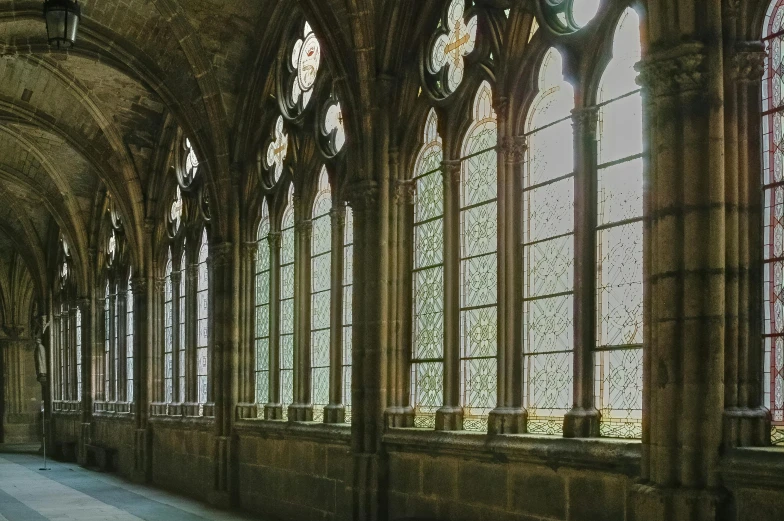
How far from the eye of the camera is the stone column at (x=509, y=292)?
9891 millimetres

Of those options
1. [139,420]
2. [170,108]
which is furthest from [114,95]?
[139,420]

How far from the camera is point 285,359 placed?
609 inches

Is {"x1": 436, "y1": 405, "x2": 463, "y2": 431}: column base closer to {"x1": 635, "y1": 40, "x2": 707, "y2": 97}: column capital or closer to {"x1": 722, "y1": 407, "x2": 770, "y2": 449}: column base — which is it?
{"x1": 722, "y1": 407, "x2": 770, "y2": 449}: column base

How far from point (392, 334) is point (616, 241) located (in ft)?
12.9

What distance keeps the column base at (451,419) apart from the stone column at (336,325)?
2.75 meters

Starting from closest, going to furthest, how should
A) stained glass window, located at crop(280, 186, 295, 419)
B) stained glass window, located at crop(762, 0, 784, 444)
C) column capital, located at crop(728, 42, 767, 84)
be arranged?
stained glass window, located at crop(762, 0, 784, 444) → column capital, located at crop(728, 42, 767, 84) → stained glass window, located at crop(280, 186, 295, 419)

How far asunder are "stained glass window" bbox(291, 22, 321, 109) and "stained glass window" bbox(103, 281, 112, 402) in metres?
12.1

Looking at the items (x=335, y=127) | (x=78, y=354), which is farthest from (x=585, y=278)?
(x=78, y=354)

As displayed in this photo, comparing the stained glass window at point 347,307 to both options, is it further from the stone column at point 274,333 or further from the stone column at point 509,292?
the stone column at point 509,292

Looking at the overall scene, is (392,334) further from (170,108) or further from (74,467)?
(74,467)

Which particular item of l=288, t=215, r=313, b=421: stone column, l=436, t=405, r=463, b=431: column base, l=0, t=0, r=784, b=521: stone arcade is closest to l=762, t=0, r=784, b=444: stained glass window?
l=0, t=0, r=784, b=521: stone arcade

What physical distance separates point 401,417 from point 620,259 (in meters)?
4.02

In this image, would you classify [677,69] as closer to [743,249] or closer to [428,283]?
[743,249]

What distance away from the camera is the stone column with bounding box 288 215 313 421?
14.4m
